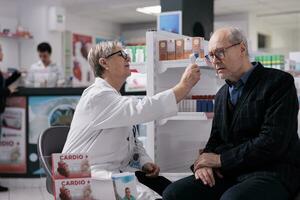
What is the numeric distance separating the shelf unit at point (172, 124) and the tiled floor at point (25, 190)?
2.30 meters

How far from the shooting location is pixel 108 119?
89.7 inches

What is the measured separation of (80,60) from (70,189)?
10.1 meters

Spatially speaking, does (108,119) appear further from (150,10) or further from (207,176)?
(150,10)

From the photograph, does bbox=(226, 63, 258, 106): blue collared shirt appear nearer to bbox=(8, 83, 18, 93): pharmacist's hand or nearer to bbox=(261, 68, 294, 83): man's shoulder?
bbox=(261, 68, 294, 83): man's shoulder

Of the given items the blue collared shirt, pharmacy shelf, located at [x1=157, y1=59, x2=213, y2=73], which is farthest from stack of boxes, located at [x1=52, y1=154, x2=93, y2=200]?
pharmacy shelf, located at [x1=157, y1=59, x2=213, y2=73]

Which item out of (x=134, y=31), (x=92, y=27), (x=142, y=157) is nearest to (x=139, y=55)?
(x=142, y=157)

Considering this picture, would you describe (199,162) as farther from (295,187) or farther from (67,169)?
(67,169)

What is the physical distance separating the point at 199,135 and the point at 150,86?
685 millimetres

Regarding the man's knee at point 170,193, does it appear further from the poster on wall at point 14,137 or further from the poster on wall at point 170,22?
the poster on wall at point 14,137

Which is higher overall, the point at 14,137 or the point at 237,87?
the point at 237,87

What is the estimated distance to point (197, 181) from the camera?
2111mm

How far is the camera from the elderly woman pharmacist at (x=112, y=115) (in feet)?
7.49

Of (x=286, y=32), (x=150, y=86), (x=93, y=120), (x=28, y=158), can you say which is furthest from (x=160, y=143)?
(x=286, y=32)

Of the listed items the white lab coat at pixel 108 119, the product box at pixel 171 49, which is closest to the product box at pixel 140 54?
the product box at pixel 171 49
